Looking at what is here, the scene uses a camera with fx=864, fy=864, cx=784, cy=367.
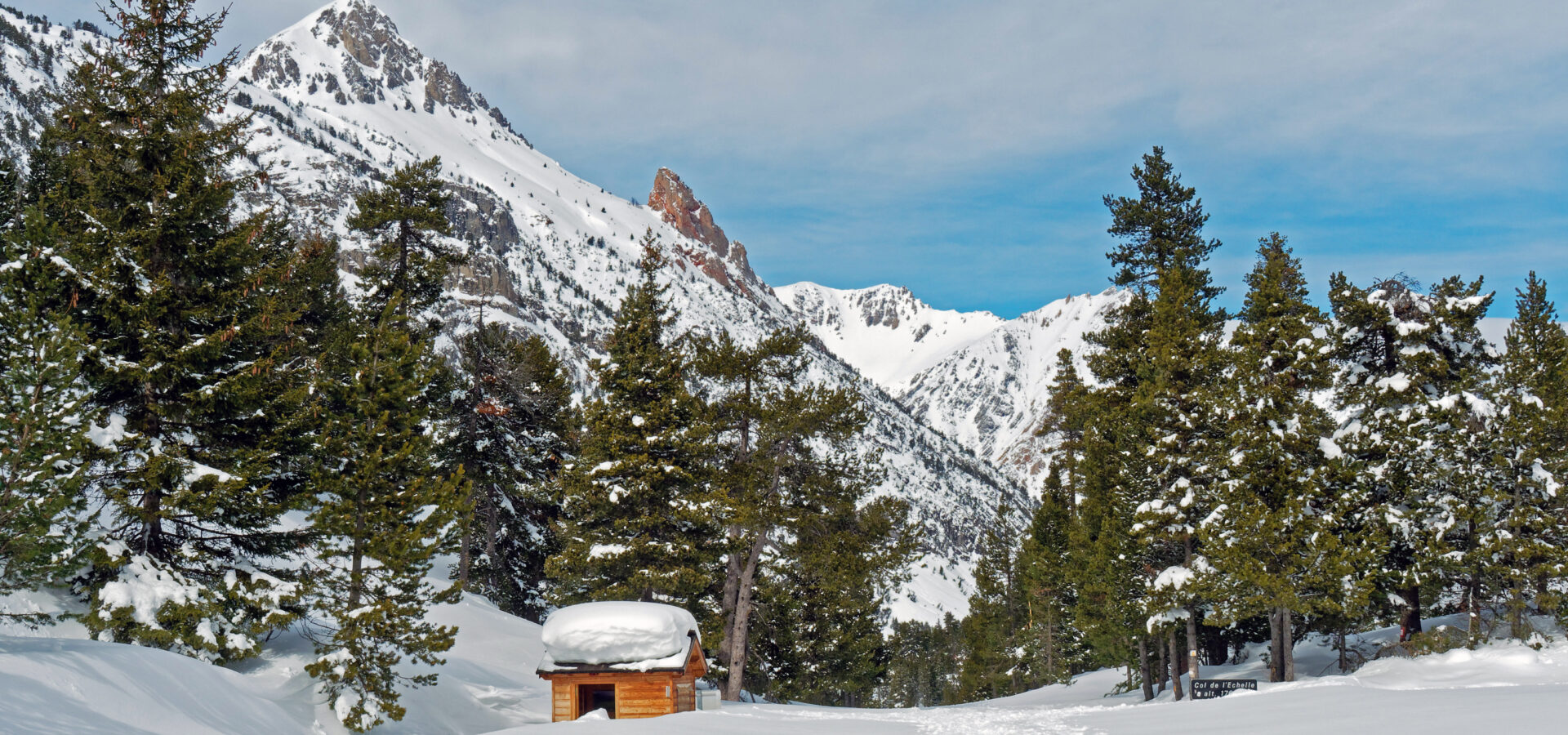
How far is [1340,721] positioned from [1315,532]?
1071cm

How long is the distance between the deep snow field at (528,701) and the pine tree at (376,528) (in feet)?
3.33

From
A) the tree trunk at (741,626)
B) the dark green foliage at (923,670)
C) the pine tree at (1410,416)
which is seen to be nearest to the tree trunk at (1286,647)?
the pine tree at (1410,416)

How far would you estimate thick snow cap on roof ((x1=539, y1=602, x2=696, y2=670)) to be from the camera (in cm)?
2172

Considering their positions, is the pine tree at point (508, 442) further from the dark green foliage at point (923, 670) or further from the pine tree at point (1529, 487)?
the dark green foliage at point (923, 670)

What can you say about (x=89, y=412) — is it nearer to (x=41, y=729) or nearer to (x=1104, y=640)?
(x=41, y=729)

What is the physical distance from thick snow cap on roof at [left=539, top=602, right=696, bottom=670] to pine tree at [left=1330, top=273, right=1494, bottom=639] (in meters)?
17.8

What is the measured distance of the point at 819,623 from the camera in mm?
38781

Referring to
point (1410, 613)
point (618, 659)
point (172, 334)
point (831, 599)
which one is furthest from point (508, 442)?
point (1410, 613)

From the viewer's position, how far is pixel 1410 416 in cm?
2366

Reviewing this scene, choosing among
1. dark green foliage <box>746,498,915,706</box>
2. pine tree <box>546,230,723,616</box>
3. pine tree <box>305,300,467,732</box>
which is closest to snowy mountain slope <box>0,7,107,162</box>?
pine tree <box>546,230,723,616</box>

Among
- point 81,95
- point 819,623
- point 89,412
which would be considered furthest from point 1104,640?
point 81,95

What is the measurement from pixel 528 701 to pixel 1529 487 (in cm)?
2777

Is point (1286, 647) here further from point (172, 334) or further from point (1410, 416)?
point (172, 334)

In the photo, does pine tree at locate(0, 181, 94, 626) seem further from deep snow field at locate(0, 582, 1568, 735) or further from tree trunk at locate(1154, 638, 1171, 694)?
tree trunk at locate(1154, 638, 1171, 694)
